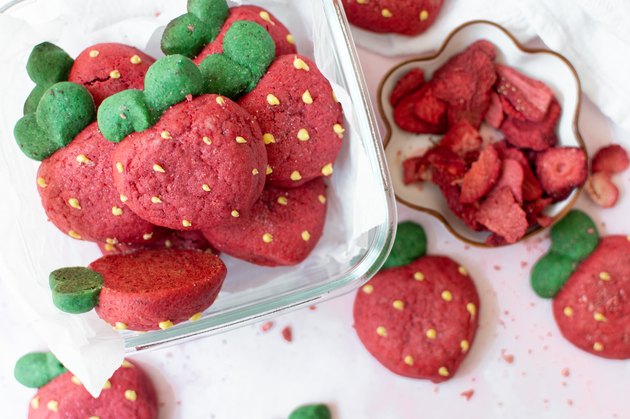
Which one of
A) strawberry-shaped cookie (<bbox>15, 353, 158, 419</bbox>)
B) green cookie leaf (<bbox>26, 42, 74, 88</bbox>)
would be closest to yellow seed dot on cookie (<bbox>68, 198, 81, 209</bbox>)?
green cookie leaf (<bbox>26, 42, 74, 88</bbox>)

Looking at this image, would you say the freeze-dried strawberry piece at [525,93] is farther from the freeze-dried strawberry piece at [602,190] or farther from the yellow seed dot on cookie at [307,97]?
the yellow seed dot on cookie at [307,97]

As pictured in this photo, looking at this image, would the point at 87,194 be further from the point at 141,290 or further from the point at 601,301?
the point at 601,301

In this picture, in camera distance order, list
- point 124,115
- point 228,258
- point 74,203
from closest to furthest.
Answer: point 124,115 < point 74,203 < point 228,258

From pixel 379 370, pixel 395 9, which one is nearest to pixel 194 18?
pixel 395 9

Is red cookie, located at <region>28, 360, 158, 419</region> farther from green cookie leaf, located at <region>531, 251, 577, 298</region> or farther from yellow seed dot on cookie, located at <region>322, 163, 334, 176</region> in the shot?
green cookie leaf, located at <region>531, 251, 577, 298</region>

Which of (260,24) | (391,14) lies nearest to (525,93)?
(391,14)

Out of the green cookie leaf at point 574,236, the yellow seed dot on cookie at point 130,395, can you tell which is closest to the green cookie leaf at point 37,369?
the yellow seed dot on cookie at point 130,395
